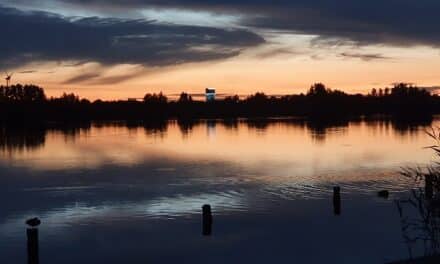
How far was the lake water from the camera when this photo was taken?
583 inches

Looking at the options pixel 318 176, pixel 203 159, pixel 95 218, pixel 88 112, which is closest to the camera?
pixel 95 218

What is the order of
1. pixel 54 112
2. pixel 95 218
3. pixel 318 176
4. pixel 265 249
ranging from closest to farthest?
1. pixel 265 249
2. pixel 95 218
3. pixel 318 176
4. pixel 54 112

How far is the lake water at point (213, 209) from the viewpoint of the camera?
48.6ft

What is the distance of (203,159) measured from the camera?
133 ft

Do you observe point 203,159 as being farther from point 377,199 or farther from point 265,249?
point 265,249

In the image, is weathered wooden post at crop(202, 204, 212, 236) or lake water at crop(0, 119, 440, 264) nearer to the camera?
lake water at crop(0, 119, 440, 264)

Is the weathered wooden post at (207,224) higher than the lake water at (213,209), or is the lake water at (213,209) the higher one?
the weathered wooden post at (207,224)

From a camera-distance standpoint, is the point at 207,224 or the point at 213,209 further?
the point at 213,209

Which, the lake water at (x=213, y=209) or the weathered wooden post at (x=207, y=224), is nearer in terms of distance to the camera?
the lake water at (x=213, y=209)

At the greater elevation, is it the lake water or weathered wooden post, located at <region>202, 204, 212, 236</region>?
weathered wooden post, located at <region>202, 204, 212, 236</region>

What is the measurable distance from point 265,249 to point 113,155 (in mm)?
31003

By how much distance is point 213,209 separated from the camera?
66.8 ft

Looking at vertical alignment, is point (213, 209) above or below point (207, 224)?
below

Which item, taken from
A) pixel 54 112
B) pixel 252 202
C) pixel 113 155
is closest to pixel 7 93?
pixel 54 112
